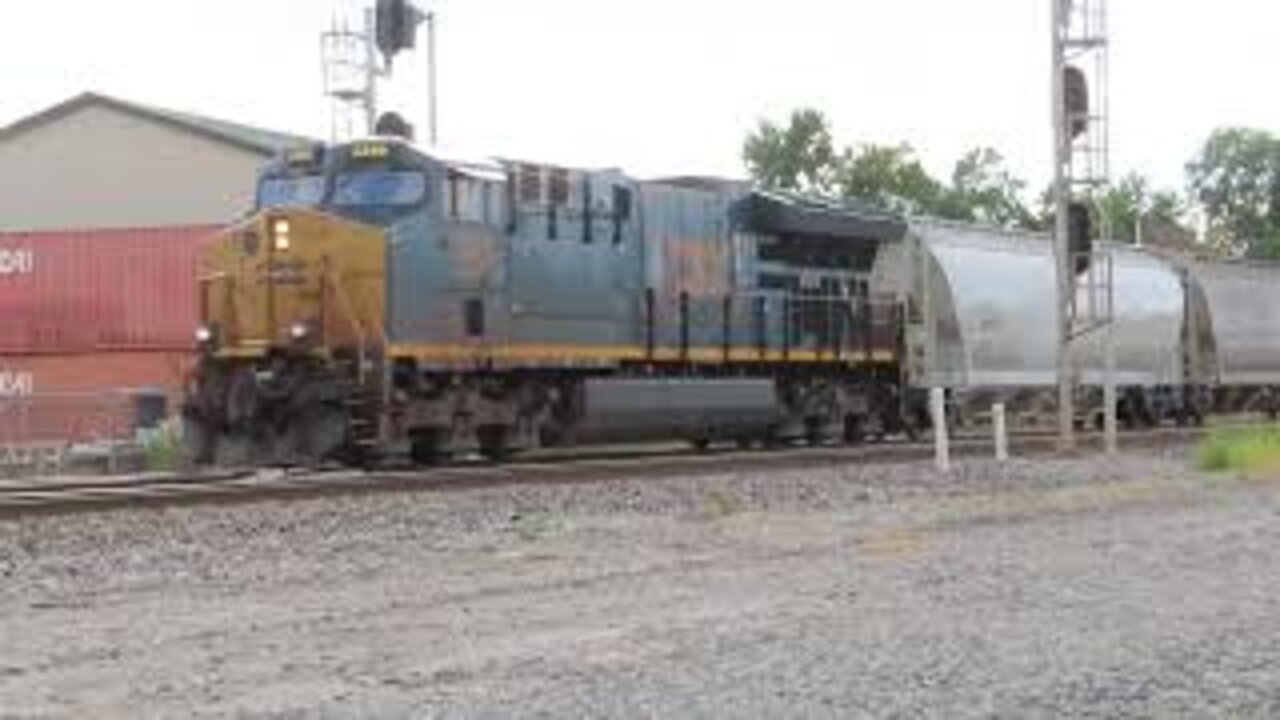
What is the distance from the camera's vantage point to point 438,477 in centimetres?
2098

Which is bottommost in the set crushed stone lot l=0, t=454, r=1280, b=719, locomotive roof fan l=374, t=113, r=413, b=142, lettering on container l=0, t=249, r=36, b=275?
crushed stone lot l=0, t=454, r=1280, b=719

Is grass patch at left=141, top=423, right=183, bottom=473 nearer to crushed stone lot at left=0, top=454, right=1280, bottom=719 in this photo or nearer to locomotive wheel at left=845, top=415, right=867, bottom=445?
locomotive wheel at left=845, top=415, right=867, bottom=445

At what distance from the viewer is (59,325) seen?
43875mm

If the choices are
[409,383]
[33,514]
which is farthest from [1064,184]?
[33,514]

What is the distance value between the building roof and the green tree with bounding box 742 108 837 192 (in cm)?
3959

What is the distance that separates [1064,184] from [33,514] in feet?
55.2

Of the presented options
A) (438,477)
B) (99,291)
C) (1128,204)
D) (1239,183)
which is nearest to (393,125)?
(438,477)

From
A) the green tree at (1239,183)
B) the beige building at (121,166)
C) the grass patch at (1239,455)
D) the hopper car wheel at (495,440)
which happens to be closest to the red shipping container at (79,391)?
the hopper car wheel at (495,440)

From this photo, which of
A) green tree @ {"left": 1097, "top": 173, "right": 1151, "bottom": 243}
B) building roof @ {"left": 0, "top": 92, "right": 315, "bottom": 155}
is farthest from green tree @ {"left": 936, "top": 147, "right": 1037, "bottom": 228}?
building roof @ {"left": 0, "top": 92, "right": 315, "bottom": 155}

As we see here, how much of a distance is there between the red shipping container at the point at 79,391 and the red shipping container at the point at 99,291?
1.09 feet

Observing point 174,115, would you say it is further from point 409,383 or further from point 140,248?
point 409,383

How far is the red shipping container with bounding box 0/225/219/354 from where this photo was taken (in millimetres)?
43656

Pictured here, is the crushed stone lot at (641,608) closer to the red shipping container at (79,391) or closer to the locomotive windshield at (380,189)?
the locomotive windshield at (380,189)

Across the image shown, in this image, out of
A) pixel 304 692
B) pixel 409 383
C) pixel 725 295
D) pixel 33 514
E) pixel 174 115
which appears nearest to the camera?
pixel 304 692
